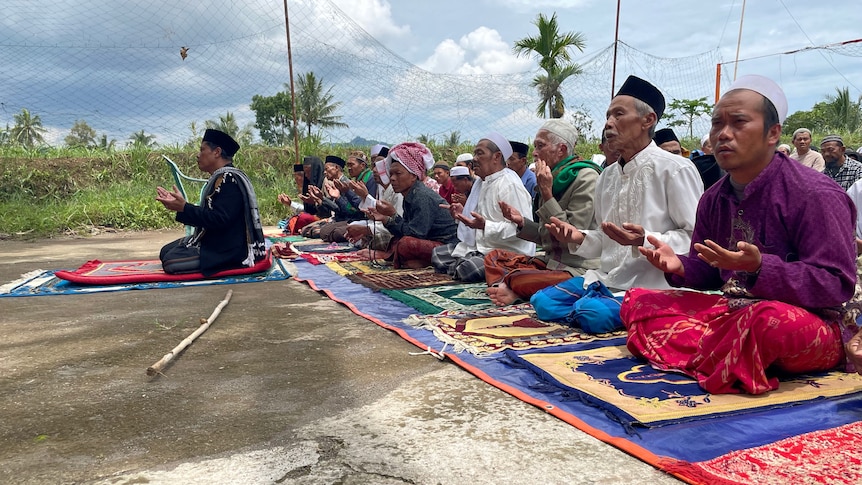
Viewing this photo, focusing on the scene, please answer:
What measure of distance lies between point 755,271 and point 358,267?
4335 millimetres

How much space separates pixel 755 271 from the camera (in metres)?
2.20

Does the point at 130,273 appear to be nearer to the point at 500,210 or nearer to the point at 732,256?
the point at 500,210

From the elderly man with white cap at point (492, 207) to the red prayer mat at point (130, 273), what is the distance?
1.87 meters

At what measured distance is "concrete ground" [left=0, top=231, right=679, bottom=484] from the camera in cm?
174

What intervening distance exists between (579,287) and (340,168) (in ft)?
20.8

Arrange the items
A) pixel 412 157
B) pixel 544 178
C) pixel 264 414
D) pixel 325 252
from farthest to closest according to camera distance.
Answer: pixel 325 252
pixel 412 157
pixel 544 178
pixel 264 414

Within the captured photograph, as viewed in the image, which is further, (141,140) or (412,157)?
(141,140)

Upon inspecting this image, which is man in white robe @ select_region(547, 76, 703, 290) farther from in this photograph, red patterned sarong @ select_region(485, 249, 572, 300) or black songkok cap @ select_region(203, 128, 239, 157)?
black songkok cap @ select_region(203, 128, 239, 157)

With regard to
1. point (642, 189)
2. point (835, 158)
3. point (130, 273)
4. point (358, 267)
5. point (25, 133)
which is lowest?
point (358, 267)

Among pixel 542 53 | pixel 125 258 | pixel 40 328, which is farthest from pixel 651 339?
pixel 542 53

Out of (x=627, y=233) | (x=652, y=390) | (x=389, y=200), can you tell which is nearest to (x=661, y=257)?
(x=627, y=233)

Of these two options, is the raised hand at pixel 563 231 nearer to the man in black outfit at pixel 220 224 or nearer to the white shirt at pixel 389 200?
the man in black outfit at pixel 220 224

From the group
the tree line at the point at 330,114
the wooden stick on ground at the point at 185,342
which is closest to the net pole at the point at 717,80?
the tree line at the point at 330,114

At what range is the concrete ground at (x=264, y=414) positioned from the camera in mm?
1739
